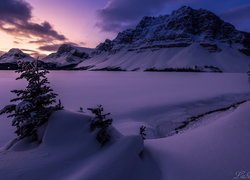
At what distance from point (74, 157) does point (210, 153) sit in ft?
14.4

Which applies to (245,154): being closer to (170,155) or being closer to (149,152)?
(170,155)

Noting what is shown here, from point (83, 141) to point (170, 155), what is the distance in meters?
3.17

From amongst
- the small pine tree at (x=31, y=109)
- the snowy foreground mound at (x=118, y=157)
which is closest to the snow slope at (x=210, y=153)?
the snowy foreground mound at (x=118, y=157)

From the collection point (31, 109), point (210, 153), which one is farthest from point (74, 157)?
point (210, 153)

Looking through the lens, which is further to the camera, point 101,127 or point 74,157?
point 101,127

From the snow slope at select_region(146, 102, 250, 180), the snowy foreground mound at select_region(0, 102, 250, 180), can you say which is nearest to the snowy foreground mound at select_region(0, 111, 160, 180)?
the snowy foreground mound at select_region(0, 102, 250, 180)

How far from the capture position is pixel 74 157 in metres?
8.41

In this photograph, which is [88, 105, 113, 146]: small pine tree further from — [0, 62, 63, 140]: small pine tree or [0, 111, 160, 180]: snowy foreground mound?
[0, 62, 63, 140]: small pine tree

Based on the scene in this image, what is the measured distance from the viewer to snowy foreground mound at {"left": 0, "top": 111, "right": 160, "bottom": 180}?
7551 mm

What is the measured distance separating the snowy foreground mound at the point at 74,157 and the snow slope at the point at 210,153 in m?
0.74

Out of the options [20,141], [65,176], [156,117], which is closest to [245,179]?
[65,176]

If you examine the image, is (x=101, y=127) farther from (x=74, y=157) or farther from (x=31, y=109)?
(x=31, y=109)

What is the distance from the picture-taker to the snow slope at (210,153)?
7.77 metres

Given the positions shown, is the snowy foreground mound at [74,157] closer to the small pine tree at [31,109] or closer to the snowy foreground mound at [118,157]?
the snowy foreground mound at [118,157]
